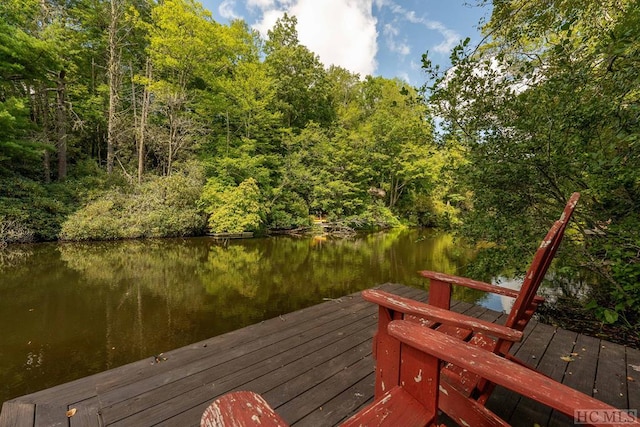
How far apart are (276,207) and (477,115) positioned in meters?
11.3

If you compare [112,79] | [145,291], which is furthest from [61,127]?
[145,291]

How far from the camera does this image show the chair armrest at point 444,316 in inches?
37.4

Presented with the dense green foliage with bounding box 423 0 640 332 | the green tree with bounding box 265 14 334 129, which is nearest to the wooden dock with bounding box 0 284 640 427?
the dense green foliage with bounding box 423 0 640 332

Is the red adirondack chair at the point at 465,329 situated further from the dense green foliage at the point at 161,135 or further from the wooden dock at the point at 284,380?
the dense green foliage at the point at 161,135

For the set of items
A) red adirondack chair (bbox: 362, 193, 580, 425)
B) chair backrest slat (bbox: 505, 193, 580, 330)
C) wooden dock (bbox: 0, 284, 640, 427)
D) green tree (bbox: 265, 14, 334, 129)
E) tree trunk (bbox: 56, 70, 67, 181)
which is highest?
green tree (bbox: 265, 14, 334, 129)

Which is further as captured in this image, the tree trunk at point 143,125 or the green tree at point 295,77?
the green tree at point 295,77

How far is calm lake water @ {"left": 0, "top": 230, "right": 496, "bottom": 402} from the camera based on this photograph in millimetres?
3283

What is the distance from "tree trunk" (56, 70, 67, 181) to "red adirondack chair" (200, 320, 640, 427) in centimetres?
1459

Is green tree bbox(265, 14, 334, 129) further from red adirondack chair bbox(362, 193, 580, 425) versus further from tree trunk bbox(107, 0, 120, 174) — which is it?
red adirondack chair bbox(362, 193, 580, 425)

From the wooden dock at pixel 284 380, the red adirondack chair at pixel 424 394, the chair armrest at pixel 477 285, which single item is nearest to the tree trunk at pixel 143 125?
the wooden dock at pixel 284 380

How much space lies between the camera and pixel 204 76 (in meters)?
12.5

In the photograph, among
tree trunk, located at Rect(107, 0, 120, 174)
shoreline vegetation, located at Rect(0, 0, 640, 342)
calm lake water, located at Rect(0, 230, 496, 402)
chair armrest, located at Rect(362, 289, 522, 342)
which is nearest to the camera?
chair armrest, located at Rect(362, 289, 522, 342)

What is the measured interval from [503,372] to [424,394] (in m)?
0.28

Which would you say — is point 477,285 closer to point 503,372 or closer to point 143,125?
point 503,372
